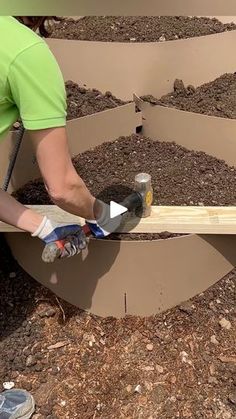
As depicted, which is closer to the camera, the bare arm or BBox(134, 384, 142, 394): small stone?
the bare arm

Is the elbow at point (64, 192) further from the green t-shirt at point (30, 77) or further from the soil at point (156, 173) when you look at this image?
the soil at point (156, 173)

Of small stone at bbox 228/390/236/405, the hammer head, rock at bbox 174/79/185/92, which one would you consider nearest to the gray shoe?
small stone at bbox 228/390/236/405

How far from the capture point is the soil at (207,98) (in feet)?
8.78

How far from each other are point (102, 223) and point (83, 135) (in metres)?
0.77

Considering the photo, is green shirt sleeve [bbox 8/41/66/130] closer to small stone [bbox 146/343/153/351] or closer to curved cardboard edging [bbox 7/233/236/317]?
curved cardboard edging [bbox 7/233/236/317]

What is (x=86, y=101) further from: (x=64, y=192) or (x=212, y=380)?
(x=212, y=380)

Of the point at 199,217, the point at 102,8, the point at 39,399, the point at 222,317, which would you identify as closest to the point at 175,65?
the point at 199,217

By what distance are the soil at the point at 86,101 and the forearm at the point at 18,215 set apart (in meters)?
0.98

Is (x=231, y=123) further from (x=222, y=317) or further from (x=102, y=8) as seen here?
(x=102, y=8)

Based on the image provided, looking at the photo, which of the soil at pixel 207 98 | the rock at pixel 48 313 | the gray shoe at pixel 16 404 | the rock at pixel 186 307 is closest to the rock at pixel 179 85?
the soil at pixel 207 98

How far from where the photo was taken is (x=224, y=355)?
1805mm

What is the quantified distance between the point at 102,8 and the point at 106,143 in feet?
6.30

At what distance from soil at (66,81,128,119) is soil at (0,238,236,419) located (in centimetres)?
96

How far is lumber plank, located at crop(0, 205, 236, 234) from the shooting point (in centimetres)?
184
